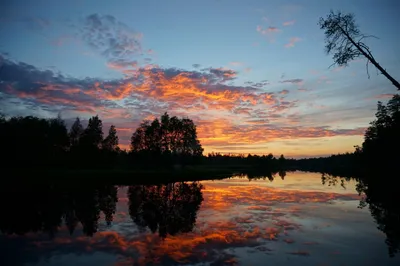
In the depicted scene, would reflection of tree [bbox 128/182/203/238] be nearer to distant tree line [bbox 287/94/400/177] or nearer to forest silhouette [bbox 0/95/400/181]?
forest silhouette [bbox 0/95/400/181]

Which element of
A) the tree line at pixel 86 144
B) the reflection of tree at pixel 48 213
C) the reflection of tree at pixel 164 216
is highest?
the tree line at pixel 86 144

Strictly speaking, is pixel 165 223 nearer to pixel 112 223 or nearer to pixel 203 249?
pixel 112 223

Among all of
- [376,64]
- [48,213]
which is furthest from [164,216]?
[376,64]

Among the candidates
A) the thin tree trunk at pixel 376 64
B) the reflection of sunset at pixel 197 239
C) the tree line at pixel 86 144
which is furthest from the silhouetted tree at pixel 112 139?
the thin tree trunk at pixel 376 64

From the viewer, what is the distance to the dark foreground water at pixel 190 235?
11.9 metres

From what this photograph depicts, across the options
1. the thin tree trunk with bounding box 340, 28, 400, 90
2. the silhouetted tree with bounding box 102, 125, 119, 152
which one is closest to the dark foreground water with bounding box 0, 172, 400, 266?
the thin tree trunk with bounding box 340, 28, 400, 90

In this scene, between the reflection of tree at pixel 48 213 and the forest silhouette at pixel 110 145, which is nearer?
the reflection of tree at pixel 48 213

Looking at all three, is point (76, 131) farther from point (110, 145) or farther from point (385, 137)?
point (385, 137)

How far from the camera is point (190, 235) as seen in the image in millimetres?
15938

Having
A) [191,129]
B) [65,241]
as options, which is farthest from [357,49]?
[191,129]

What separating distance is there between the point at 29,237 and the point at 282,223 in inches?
635

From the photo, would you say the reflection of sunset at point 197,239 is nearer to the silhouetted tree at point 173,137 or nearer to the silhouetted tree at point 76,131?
the silhouetted tree at point 173,137

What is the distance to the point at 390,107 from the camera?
8031 cm

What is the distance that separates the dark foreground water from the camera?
469 inches
